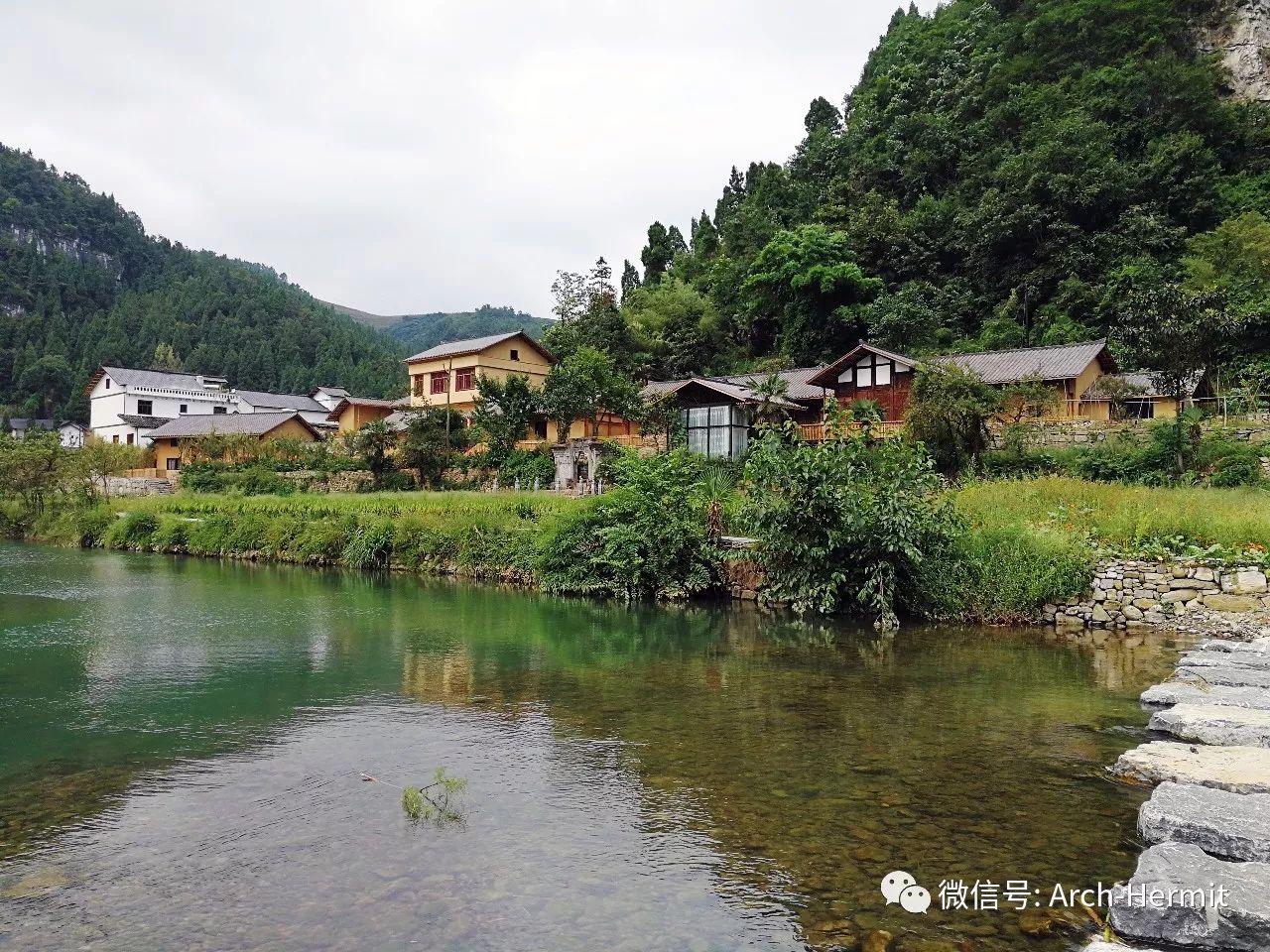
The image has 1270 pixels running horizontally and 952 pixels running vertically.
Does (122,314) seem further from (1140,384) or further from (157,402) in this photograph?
(1140,384)

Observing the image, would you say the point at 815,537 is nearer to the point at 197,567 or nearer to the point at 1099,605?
the point at 1099,605

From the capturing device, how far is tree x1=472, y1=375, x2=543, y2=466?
39469 mm

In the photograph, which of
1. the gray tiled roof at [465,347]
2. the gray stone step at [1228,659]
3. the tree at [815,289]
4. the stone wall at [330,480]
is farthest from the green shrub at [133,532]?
the gray stone step at [1228,659]

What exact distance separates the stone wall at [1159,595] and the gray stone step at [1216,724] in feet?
26.3

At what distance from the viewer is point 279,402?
79250 mm

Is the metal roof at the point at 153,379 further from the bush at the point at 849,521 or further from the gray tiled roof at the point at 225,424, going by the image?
the bush at the point at 849,521

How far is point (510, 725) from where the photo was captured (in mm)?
9969

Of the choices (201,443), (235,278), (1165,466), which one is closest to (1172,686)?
(1165,466)

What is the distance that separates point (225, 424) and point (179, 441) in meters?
4.14

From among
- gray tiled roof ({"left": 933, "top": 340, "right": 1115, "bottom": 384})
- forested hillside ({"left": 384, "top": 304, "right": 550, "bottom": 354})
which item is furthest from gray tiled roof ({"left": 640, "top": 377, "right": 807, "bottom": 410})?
forested hillside ({"left": 384, "top": 304, "right": 550, "bottom": 354})

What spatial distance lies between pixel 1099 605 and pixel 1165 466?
34.3 feet

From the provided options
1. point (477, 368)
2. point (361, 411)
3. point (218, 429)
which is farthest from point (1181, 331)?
point (218, 429)

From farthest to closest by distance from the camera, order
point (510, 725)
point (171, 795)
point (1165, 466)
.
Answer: point (1165, 466)
point (510, 725)
point (171, 795)

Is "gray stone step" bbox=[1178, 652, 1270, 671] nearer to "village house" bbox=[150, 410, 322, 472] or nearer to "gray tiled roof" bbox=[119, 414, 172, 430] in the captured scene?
"village house" bbox=[150, 410, 322, 472]
